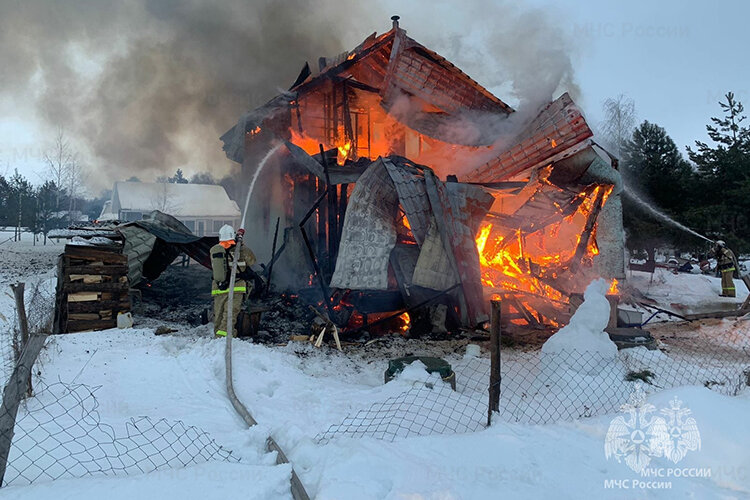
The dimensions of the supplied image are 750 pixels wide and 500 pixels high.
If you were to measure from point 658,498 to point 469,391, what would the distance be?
289 cm

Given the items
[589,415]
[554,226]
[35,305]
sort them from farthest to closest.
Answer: [554,226]
[35,305]
[589,415]

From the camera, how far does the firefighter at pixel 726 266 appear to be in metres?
12.6

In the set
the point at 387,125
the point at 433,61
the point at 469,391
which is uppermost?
the point at 433,61

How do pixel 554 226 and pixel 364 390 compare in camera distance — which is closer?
pixel 364 390

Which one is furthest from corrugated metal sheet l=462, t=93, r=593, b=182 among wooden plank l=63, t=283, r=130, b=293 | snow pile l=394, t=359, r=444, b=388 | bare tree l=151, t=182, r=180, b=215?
bare tree l=151, t=182, r=180, b=215

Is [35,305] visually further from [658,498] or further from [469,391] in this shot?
[658,498]

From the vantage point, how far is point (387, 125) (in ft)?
53.5

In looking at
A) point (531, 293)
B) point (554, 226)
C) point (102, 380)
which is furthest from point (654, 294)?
point (102, 380)

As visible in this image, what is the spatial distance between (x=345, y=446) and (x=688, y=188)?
23.7 metres

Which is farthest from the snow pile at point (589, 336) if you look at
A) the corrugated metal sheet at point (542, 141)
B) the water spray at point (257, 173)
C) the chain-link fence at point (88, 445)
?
→ the water spray at point (257, 173)

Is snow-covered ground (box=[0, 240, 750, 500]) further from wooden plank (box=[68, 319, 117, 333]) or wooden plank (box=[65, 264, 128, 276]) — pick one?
wooden plank (box=[65, 264, 128, 276])

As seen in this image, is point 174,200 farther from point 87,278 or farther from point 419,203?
point 419,203

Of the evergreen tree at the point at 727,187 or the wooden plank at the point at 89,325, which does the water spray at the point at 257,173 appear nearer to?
the wooden plank at the point at 89,325

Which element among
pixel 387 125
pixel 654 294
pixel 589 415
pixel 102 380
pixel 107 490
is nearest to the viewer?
pixel 107 490
